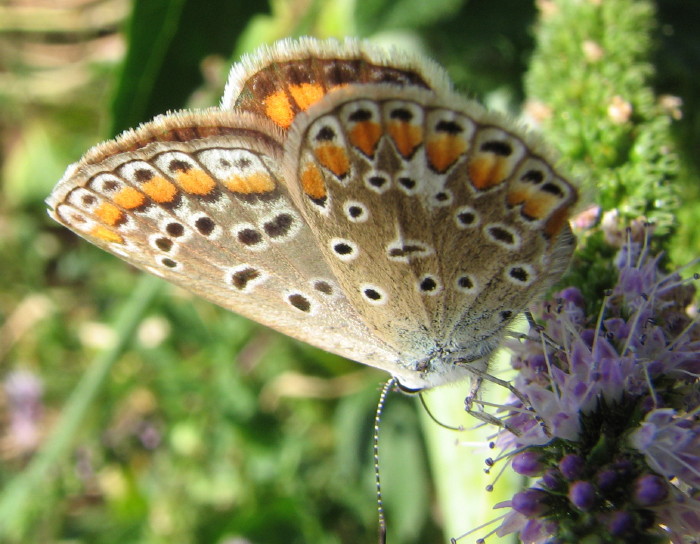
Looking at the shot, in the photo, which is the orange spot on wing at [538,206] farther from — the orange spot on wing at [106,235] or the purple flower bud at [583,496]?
the orange spot on wing at [106,235]

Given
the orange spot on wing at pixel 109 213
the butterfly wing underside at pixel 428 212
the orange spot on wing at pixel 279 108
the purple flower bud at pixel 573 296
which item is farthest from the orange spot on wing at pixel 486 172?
the orange spot on wing at pixel 109 213

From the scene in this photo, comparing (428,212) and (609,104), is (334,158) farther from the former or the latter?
(609,104)

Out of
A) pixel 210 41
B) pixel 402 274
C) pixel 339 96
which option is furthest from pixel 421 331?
pixel 210 41

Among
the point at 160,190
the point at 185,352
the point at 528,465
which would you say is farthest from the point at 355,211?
the point at 185,352

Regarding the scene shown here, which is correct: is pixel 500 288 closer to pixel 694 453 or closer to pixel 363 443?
pixel 694 453

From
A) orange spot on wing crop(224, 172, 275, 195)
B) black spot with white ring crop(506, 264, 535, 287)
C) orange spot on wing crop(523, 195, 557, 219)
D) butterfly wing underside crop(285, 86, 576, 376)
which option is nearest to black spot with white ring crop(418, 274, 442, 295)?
butterfly wing underside crop(285, 86, 576, 376)

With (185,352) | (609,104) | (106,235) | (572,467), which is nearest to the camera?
(572,467)
